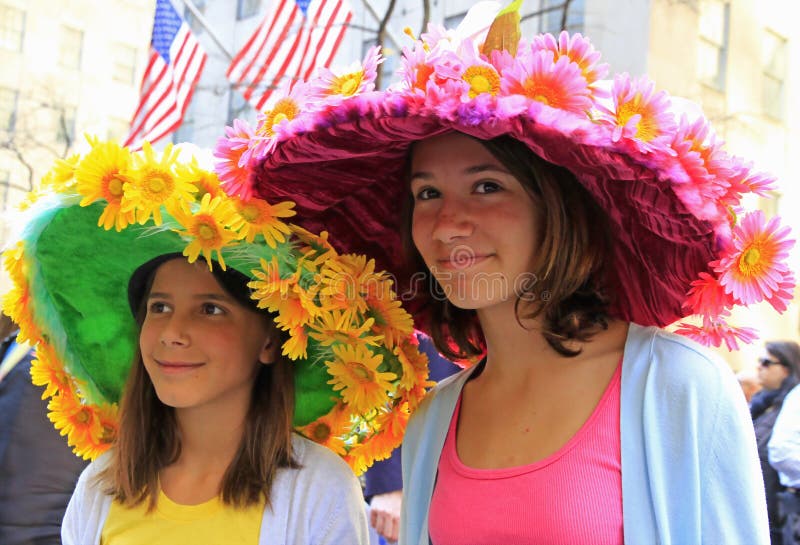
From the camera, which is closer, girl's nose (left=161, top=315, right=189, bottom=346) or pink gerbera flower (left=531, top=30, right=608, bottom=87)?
pink gerbera flower (left=531, top=30, right=608, bottom=87)

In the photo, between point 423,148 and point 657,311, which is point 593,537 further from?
point 423,148

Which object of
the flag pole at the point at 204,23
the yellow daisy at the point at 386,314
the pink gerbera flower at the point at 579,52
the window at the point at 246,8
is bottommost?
the yellow daisy at the point at 386,314

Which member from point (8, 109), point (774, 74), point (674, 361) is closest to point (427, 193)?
point (674, 361)

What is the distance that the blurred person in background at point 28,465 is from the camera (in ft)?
7.30

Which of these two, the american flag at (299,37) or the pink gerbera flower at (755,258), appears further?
the american flag at (299,37)

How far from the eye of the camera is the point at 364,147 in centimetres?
161

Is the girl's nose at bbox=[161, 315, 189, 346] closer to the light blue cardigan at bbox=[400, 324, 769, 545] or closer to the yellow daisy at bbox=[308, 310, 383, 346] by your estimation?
the yellow daisy at bbox=[308, 310, 383, 346]

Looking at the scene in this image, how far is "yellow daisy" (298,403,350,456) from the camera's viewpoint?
6.52ft

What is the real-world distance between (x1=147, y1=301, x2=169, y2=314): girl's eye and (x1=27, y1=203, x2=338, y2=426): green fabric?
0.11 m

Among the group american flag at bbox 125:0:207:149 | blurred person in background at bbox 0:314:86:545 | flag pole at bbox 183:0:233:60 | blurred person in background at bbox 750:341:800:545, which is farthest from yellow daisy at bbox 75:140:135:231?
flag pole at bbox 183:0:233:60

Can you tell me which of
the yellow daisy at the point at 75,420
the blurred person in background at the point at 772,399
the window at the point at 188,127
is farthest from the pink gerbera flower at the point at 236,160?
the window at the point at 188,127

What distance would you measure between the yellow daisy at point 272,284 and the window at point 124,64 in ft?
22.7

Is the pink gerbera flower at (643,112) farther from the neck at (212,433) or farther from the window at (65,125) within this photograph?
the window at (65,125)

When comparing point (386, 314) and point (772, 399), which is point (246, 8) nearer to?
point (772, 399)
